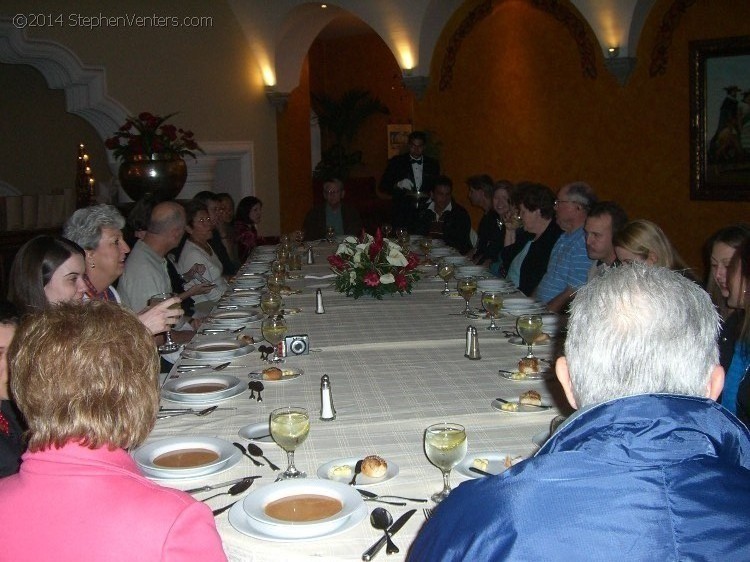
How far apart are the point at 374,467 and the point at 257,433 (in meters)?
0.45

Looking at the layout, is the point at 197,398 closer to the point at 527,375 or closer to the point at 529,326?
the point at 527,375

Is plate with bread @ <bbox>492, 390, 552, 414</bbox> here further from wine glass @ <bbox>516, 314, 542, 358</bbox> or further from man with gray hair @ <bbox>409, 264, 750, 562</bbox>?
man with gray hair @ <bbox>409, 264, 750, 562</bbox>

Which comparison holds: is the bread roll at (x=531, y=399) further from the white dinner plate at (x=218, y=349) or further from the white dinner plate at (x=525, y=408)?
the white dinner plate at (x=218, y=349)

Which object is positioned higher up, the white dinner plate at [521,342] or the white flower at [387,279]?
the white flower at [387,279]

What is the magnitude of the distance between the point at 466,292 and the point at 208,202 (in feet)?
10.2

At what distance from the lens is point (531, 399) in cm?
228

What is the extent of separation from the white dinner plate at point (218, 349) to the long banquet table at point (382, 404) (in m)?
0.05

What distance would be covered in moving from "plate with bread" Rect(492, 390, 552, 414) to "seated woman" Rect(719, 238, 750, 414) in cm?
61

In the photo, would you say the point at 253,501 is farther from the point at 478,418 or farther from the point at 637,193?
the point at 637,193

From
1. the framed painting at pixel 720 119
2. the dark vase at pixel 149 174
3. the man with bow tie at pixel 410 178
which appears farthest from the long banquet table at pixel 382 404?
the man with bow tie at pixel 410 178

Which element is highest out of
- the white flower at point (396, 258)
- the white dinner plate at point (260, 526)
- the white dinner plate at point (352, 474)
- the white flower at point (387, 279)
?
the white flower at point (396, 258)

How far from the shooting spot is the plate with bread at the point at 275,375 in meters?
2.65

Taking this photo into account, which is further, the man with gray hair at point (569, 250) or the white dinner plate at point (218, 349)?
the man with gray hair at point (569, 250)

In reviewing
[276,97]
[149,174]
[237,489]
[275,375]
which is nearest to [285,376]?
[275,375]
